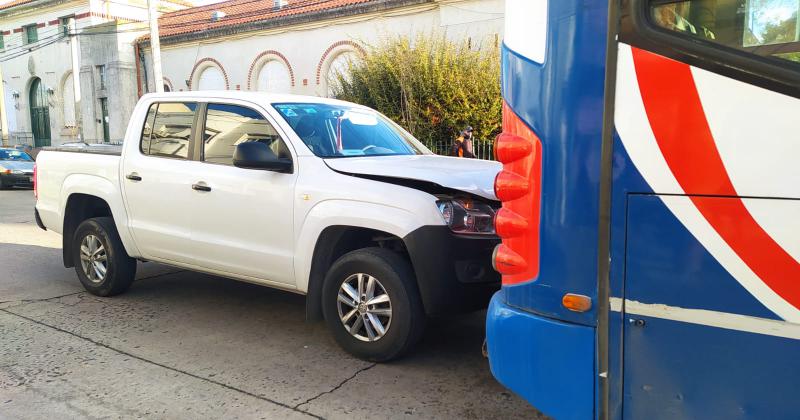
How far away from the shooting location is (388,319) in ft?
13.4

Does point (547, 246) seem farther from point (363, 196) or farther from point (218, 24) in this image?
point (218, 24)

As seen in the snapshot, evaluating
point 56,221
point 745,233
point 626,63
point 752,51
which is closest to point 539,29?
point 626,63

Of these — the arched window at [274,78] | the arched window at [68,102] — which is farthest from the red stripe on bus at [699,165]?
the arched window at [68,102]

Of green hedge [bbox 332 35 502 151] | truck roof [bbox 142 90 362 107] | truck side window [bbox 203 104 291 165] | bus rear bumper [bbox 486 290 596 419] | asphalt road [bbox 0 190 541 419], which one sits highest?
green hedge [bbox 332 35 502 151]

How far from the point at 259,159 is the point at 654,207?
2.87 meters

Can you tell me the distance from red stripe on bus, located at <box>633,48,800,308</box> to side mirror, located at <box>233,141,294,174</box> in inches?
110

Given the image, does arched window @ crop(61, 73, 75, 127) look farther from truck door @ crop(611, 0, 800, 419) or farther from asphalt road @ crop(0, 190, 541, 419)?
truck door @ crop(611, 0, 800, 419)

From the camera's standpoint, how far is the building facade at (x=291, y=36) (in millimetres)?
18375

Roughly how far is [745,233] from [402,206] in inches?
87.2

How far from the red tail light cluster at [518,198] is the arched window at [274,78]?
21.4m

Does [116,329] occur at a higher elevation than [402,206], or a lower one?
lower

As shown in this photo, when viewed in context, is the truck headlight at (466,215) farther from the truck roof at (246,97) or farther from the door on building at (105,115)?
the door on building at (105,115)

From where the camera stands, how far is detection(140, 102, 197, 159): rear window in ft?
17.1

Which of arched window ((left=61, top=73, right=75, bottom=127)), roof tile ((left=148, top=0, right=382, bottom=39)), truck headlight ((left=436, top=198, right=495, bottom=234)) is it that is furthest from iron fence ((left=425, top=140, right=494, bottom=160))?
arched window ((left=61, top=73, right=75, bottom=127))
